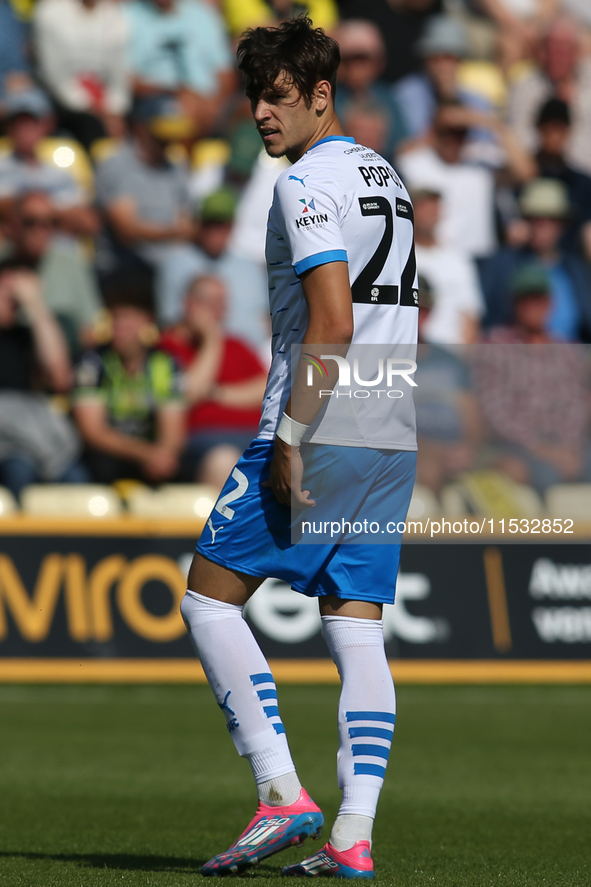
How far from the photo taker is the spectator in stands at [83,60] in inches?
468

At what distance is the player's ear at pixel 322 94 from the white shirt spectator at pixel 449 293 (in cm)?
760

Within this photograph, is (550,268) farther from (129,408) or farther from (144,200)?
(129,408)

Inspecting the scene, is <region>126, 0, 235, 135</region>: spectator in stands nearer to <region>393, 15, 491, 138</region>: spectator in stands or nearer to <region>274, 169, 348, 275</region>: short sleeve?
<region>393, 15, 491, 138</region>: spectator in stands

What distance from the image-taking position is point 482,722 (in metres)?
7.18

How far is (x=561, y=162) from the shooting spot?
12586 millimetres

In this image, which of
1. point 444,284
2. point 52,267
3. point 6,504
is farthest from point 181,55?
point 6,504

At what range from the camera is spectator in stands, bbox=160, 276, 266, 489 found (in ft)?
33.0

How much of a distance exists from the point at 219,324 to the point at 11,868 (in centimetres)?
734

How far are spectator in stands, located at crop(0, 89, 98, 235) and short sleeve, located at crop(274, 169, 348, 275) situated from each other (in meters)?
8.18

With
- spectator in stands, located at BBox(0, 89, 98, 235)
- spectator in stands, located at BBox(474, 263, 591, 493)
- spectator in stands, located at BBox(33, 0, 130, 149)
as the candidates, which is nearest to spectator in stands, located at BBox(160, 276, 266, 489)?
spectator in stands, located at BBox(0, 89, 98, 235)

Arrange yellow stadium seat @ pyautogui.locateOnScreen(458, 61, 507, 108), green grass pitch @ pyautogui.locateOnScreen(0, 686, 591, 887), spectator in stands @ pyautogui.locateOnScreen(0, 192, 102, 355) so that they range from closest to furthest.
Answer: 1. green grass pitch @ pyautogui.locateOnScreen(0, 686, 591, 887)
2. spectator in stands @ pyautogui.locateOnScreen(0, 192, 102, 355)
3. yellow stadium seat @ pyautogui.locateOnScreen(458, 61, 507, 108)

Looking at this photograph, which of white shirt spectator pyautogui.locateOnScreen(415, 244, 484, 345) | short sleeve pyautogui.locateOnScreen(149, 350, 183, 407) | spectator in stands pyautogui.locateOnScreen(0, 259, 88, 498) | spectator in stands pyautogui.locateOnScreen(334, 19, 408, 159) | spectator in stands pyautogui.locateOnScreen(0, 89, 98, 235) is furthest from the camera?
spectator in stands pyautogui.locateOnScreen(334, 19, 408, 159)

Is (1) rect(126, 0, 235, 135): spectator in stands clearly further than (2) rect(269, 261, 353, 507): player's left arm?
Yes

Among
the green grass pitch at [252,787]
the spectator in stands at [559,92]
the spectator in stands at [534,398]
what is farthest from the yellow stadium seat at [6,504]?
the spectator in stands at [559,92]
